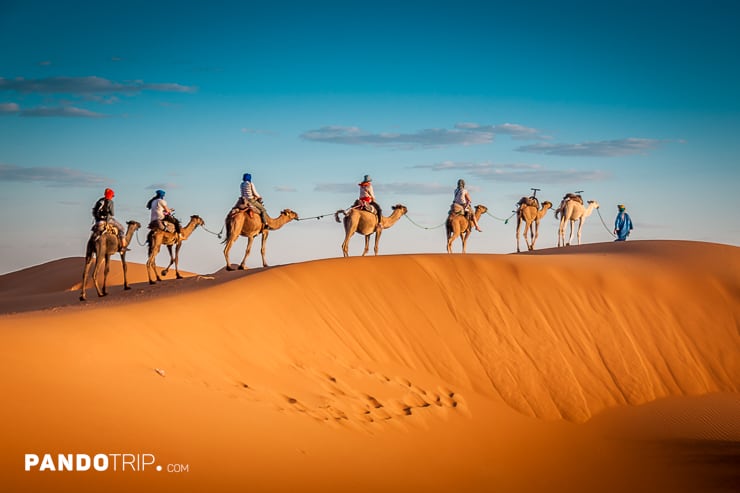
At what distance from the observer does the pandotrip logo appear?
33.2 ft

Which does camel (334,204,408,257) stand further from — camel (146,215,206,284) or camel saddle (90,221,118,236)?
camel saddle (90,221,118,236)

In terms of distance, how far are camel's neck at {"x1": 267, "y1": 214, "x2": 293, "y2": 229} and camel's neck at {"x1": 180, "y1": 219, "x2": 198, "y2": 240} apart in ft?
7.16

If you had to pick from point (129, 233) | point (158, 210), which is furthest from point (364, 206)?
point (129, 233)

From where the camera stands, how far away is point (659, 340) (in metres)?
22.7

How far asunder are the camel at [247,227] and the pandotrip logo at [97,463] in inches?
505

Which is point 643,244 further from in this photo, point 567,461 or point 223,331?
point 223,331

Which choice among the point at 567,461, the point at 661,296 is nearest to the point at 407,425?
the point at 567,461

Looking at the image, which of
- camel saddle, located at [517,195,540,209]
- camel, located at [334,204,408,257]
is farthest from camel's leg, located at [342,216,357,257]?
camel saddle, located at [517,195,540,209]

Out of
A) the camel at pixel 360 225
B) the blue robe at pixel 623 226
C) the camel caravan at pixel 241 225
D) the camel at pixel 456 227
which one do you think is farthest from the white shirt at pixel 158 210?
the blue robe at pixel 623 226

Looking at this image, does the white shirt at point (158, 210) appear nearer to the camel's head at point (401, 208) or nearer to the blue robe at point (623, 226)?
the camel's head at point (401, 208)

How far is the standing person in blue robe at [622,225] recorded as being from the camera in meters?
34.2

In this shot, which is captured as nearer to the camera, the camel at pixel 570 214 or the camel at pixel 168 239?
the camel at pixel 168 239

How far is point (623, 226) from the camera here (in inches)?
1346

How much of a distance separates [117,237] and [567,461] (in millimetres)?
11514
